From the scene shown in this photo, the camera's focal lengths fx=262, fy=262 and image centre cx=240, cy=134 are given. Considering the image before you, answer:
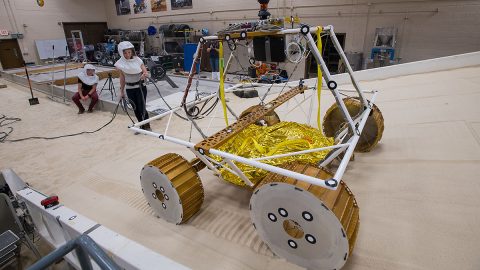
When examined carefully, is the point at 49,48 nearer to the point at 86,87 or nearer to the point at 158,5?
the point at 158,5

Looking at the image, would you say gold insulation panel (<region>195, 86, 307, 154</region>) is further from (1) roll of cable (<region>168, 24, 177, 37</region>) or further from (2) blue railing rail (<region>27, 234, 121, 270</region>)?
(1) roll of cable (<region>168, 24, 177, 37</region>)

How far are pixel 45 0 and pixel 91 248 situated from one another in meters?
16.2

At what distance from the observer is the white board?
1272 cm

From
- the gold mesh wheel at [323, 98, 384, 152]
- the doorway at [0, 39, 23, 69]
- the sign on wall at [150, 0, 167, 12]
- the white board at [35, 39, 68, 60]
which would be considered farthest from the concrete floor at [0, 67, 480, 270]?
the white board at [35, 39, 68, 60]

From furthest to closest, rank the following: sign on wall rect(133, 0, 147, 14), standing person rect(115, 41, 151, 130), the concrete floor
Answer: sign on wall rect(133, 0, 147, 14)
standing person rect(115, 41, 151, 130)
the concrete floor

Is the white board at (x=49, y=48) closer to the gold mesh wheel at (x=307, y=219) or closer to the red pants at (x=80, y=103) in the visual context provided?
the red pants at (x=80, y=103)

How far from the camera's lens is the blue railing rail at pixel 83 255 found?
879mm

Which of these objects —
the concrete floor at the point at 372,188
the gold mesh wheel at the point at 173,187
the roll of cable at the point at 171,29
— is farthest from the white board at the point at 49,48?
the gold mesh wheel at the point at 173,187

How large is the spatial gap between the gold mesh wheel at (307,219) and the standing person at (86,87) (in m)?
5.36

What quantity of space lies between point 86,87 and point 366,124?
5.57 metres

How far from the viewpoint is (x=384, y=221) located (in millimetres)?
1910

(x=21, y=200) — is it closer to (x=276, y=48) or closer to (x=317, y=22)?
(x=276, y=48)

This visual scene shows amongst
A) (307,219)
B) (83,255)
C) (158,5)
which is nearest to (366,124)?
(307,219)

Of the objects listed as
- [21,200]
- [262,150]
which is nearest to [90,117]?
[21,200]
